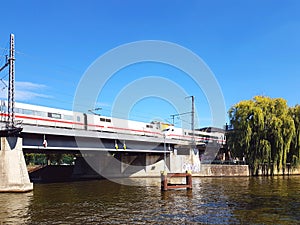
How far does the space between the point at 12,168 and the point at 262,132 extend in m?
47.1

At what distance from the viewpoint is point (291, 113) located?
67500mm

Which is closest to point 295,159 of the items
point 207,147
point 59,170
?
point 207,147

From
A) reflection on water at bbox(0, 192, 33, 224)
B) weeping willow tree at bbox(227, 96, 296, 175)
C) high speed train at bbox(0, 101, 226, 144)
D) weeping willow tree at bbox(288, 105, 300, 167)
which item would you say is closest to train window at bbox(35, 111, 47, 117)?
high speed train at bbox(0, 101, 226, 144)

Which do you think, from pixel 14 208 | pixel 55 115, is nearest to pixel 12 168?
pixel 14 208

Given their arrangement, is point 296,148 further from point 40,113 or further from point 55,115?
point 40,113

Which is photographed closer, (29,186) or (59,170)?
(29,186)

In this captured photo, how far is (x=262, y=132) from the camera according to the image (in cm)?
6394

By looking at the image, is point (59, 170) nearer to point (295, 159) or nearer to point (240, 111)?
point (240, 111)

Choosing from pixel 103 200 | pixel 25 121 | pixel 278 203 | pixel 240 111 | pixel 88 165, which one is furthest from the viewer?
pixel 88 165

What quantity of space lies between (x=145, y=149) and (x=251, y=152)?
69.7ft

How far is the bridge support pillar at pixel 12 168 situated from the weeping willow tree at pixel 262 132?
42.3 metres

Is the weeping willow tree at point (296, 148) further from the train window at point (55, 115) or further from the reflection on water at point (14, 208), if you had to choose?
the reflection on water at point (14, 208)

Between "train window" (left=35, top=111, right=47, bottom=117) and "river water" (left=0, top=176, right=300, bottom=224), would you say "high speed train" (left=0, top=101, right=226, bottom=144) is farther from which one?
"river water" (left=0, top=176, right=300, bottom=224)

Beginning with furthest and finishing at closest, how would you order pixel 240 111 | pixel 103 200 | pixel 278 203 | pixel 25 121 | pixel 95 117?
pixel 240 111
pixel 95 117
pixel 25 121
pixel 103 200
pixel 278 203
